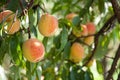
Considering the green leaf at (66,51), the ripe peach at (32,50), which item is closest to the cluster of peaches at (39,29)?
the ripe peach at (32,50)

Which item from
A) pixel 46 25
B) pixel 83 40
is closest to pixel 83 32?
pixel 83 40

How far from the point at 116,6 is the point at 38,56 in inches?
16.6

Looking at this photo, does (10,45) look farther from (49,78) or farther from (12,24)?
(49,78)

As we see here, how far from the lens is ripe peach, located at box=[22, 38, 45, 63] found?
109 centimetres

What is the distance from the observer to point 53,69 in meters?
1.53

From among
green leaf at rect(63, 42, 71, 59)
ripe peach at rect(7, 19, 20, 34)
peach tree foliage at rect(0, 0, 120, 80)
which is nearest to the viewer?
ripe peach at rect(7, 19, 20, 34)

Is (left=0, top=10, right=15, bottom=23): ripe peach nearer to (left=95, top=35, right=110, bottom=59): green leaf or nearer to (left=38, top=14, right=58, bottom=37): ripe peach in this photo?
(left=38, top=14, right=58, bottom=37): ripe peach

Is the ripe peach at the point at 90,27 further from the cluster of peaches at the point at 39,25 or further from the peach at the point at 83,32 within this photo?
the cluster of peaches at the point at 39,25

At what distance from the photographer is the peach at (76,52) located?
4.81ft

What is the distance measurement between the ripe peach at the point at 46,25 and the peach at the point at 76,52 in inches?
13.1

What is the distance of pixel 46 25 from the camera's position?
1123 mm

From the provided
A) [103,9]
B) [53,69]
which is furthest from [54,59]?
[103,9]

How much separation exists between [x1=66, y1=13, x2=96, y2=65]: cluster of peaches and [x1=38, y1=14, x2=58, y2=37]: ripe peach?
0.27m

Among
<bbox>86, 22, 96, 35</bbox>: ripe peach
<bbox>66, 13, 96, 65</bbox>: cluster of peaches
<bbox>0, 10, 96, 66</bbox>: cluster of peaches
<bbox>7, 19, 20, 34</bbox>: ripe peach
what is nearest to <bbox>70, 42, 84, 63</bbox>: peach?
<bbox>66, 13, 96, 65</bbox>: cluster of peaches
